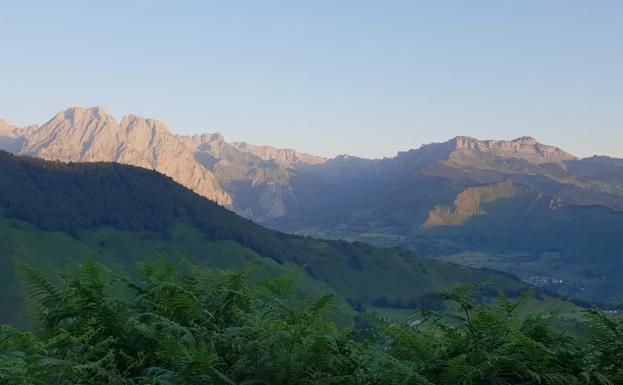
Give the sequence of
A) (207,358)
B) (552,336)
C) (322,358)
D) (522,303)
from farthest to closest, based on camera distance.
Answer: (522,303) → (552,336) → (322,358) → (207,358)

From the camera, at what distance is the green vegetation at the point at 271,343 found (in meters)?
7.62

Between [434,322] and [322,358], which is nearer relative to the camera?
[322,358]

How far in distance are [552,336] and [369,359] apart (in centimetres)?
270

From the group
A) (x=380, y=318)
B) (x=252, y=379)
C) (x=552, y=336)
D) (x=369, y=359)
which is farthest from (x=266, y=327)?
(x=552, y=336)

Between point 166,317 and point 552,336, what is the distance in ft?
18.6

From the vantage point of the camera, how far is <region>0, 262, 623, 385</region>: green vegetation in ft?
25.0

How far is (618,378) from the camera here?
776 centimetres

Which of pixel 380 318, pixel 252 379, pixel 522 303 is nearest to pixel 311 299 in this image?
pixel 380 318

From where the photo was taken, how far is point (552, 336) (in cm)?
872

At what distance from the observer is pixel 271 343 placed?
8.00 metres

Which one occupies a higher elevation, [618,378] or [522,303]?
[522,303]

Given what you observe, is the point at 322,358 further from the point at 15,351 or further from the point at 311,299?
the point at 15,351

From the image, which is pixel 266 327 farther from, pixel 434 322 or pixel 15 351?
pixel 15 351

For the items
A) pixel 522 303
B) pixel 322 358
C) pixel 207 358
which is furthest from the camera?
pixel 522 303
